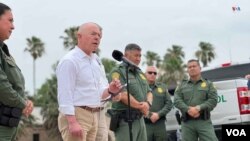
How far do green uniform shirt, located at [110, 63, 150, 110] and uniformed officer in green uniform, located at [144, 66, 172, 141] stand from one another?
185 cm

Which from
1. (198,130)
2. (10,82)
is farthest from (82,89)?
(198,130)

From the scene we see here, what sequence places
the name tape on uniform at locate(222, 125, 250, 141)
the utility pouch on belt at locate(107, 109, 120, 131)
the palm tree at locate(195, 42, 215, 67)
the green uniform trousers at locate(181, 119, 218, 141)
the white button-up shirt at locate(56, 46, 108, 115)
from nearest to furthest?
A: the white button-up shirt at locate(56, 46, 108, 115) → the name tape on uniform at locate(222, 125, 250, 141) → the utility pouch on belt at locate(107, 109, 120, 131) → the green uniform trousers at locate(181, 119, 218, 141) → the palm tree at locate(195, 42, 215, 67)

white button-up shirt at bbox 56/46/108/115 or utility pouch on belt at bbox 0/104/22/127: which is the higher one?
white button-up shirt at bbox 56/46/108/115

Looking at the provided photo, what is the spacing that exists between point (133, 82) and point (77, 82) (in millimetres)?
1473

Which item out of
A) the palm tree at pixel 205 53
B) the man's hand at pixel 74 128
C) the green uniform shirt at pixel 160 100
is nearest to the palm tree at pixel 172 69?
the palm tree at pixel 205 53

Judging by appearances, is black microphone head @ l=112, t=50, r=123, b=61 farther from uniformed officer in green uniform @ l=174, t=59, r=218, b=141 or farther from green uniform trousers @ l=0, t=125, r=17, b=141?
uniformed officer in green uniform @ l=174, t=59, r=218, b=141

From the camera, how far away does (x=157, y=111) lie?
8234 mm

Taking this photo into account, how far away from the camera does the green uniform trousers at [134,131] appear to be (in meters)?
5.81

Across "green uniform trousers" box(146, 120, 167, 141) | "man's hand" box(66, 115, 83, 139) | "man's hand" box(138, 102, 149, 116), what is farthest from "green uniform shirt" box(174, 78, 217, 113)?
"man's hand" box(66, 115, 83, 139)

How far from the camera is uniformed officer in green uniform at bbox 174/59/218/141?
7.29m

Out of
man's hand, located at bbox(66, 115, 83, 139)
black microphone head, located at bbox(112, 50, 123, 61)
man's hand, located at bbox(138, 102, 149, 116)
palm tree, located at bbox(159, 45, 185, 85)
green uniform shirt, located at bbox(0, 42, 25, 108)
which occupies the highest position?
palm tree, located at bbox(159, 45, 185, 85)

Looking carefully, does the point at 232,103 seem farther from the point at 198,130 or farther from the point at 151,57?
the point at 151,57

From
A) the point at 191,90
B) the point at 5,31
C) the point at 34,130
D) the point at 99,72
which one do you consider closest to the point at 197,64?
the point at 191,90

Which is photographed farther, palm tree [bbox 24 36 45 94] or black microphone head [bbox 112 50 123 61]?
palm tree [bbox 24 36 45 94]
